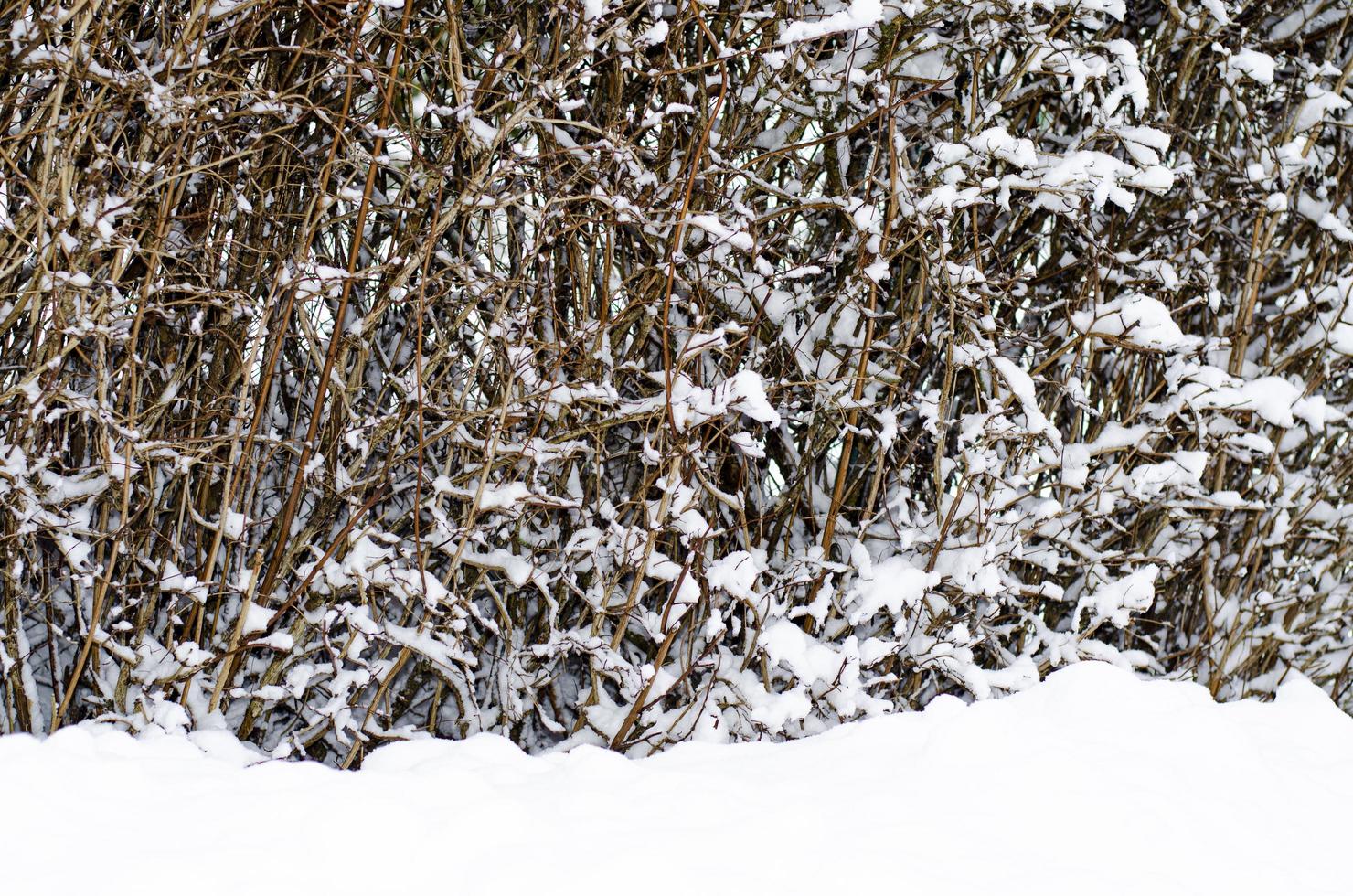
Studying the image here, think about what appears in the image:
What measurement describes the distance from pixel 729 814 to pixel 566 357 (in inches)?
48.6

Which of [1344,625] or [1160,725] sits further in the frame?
[1344,625]

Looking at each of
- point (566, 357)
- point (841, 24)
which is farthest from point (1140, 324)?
point (566, 357)

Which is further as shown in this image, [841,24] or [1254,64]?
[1254,64]

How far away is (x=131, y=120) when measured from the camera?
2.58 meters

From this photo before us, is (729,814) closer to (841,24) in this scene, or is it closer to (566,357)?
(566,357)

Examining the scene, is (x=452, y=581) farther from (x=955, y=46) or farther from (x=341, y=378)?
(x=955, y=46)

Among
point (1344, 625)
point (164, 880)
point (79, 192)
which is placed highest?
point (79, 192)

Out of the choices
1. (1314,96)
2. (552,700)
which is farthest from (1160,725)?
(1314,96)

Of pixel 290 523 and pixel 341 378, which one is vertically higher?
pixel 341 378

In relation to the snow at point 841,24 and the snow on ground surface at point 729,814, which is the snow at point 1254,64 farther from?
the snow on ground surface at point 729,814

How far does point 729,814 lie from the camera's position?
7.32 feet

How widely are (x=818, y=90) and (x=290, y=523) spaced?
184cm

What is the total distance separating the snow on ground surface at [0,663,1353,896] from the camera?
77.3 inches

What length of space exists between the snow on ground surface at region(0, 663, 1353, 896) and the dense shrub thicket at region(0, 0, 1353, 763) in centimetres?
29
